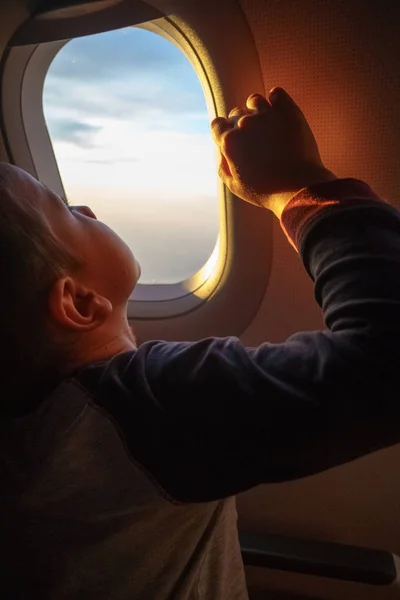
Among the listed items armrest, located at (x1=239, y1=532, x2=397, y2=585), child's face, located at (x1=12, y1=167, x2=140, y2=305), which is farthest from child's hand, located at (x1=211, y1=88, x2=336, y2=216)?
armrest, located at (x1=239, y1=532, x2=397, y2=585)

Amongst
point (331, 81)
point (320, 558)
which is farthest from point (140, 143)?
point (320, 558)

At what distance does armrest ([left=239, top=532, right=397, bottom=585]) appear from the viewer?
983mm

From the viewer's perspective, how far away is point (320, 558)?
1.02 meters

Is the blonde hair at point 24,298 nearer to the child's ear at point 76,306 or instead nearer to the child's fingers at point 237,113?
the child's ear at point 76,306

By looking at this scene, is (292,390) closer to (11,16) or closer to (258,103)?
(258,103)

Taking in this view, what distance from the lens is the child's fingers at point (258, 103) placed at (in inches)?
28.1

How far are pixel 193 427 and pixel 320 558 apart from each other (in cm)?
61

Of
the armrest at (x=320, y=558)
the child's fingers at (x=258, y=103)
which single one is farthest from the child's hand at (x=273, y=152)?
the armrest at (x=320, y=558)

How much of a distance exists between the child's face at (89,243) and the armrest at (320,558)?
1.94ft

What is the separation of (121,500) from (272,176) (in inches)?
15.4

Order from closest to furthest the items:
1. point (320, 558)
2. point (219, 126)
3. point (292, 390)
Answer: point (292, 390), point (219, 126), point (320, 558)

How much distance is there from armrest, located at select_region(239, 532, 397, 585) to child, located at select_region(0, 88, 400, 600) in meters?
0.34

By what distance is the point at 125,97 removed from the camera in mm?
1024

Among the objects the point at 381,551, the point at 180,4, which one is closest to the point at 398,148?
the point at 180,4
